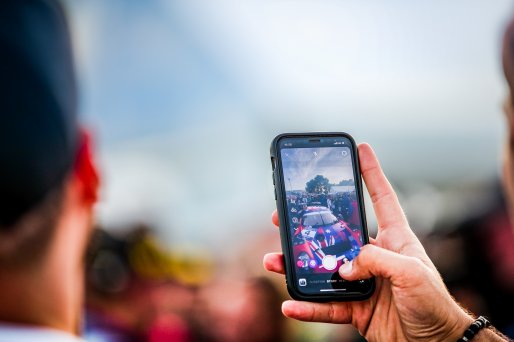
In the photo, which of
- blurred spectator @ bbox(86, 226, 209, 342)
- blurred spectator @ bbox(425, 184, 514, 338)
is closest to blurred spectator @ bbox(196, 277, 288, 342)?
blurred spectator @ bbox(86, 226, 209, 342)

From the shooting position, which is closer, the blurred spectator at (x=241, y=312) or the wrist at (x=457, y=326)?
the wrist at (x=457, y=326)

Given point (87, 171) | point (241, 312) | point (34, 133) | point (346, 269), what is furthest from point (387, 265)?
point (241, 312)

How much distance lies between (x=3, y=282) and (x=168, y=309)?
282cm

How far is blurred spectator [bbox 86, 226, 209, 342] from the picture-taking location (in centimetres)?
357

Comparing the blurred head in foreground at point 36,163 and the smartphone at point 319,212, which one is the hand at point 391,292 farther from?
the blurred head in foreground at point 36,163

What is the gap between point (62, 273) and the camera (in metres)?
1.13

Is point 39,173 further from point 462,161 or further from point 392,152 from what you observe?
point 462,161

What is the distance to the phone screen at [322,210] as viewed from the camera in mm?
1449

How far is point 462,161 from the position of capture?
4.57 metres

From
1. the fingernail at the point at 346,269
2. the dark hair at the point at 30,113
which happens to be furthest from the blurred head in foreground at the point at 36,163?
the fingernail at the point at 346,269

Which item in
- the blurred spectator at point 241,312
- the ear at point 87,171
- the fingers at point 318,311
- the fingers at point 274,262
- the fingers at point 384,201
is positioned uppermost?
the ear at point 87,171

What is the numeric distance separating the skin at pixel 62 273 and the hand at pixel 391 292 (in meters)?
0.46

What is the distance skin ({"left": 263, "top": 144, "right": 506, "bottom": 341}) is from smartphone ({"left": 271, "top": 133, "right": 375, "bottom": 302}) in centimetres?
4

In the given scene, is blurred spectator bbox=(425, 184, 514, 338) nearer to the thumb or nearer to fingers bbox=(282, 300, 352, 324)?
fingers bbox=(282, 300, 352, 324)
